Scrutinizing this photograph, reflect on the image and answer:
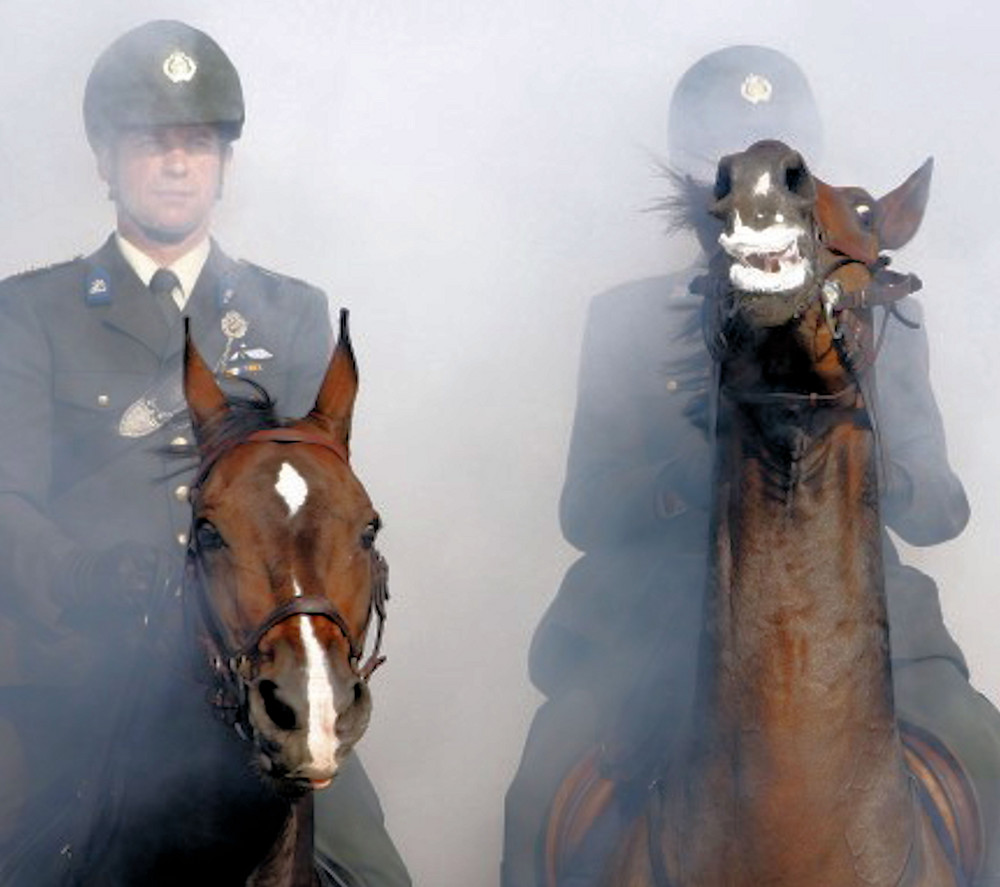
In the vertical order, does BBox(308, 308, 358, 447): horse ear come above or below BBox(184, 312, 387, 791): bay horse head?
above

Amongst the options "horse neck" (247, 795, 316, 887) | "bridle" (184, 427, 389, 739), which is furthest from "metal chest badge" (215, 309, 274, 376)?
"horse neck" (247, 795, 316, 887)

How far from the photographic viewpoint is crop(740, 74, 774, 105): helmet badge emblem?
8.11 m

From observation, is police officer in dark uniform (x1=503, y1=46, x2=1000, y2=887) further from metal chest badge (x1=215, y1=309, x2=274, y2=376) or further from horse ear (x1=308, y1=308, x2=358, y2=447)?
metal chest badge (x1=215, y1=309, x2=274, y2=376)

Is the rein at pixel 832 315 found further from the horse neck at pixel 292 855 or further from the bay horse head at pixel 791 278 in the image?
the horse neck at pixel 292 855

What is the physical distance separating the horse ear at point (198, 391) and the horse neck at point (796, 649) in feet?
3.30

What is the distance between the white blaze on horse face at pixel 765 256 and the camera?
5.49 meters

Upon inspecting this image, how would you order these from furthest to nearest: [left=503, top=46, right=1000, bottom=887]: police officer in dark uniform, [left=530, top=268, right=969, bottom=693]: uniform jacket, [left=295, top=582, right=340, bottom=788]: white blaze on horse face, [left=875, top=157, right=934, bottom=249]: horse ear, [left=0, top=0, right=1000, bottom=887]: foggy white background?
[left=0, top=0, right=1000, bottom=887]: foggy white background → [left=530, top=268, right=969, bottom=693]: uniform jacket → [left=503, top=46, right=1000, bottom=887]: police officer in dark uniform → [left=875, top=157, right=934, bottom=249]: horse ear → [left=295, top=582, right=340, bottom=788]: white blaze on horse face

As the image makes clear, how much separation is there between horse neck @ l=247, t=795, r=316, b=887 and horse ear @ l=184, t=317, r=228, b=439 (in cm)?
77

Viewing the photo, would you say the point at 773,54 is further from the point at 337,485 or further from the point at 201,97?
the point at 337,485

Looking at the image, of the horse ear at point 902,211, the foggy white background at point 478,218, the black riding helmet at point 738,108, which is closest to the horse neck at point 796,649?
the horse ear at point 902,211

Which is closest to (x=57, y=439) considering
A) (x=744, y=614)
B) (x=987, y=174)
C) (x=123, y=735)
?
(x=123, y=735)

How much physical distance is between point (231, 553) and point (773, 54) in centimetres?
324

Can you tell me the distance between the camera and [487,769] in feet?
29.5

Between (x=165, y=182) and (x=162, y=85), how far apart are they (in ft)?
0.80
